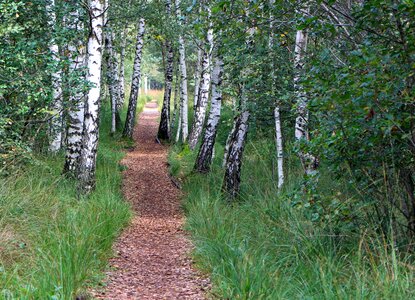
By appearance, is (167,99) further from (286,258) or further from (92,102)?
(286,258)

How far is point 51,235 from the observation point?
19.5 feet

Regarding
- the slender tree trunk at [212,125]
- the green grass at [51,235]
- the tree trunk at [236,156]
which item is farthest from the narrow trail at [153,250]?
the tree trunk at [236,156]

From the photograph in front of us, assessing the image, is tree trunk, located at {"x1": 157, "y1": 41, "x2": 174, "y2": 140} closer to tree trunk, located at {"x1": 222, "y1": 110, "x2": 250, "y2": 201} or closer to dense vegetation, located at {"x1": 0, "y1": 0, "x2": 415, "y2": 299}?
dense vegetation, located at {"x1": 0, "y1": 0, "x2": 415, "y2": 299}

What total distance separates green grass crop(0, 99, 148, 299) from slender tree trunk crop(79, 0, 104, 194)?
16.4 inches

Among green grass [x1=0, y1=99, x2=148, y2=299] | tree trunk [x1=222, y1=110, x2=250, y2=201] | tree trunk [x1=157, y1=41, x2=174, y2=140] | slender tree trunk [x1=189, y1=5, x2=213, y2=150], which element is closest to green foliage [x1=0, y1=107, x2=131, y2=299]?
green grass [x1=0, y1=99, x2=148, y2=299]

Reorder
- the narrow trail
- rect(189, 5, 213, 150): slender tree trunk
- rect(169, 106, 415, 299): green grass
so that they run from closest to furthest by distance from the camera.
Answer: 1. rect(169, 106, 415, 299): green grass
2. the narrow trail
3. rect(189, 5, 213, 150): slender tree trunk

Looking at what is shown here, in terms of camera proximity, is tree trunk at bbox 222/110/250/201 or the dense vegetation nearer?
the dense vegetation

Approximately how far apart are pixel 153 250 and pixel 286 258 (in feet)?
9.30

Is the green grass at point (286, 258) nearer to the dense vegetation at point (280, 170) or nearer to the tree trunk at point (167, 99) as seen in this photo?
the dense vegetation at point (280, 170)

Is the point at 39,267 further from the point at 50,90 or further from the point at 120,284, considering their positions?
the point at 50,90

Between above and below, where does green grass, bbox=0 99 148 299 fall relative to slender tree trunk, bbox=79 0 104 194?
below

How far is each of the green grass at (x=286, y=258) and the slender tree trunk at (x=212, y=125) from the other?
4895 millimetres

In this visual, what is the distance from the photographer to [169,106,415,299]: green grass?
414 cm

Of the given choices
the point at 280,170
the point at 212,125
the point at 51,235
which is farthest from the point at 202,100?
the point at 51,235
